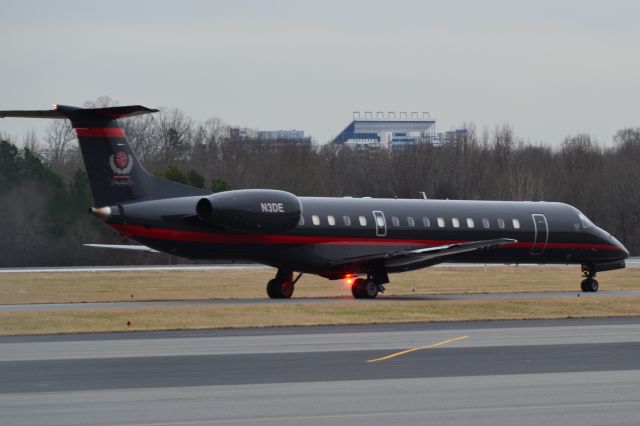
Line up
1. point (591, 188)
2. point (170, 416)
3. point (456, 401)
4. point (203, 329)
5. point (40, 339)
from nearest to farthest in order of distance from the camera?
point (170, 416), point (456, 401), point (40, 339), point (203, 329), point (591, 188)

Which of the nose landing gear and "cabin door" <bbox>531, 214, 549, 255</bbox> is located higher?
"cabin door" <bbox>531, 214, 549, 255</bbox>

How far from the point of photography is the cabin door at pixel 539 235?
129ft

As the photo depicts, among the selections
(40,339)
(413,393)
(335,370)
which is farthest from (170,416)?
(40,339)

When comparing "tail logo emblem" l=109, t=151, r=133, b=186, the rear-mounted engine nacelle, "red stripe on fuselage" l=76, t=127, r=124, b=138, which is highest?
"red stripe on fuselage" l=76, t=127, r=124, b=138

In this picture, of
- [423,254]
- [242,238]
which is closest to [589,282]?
[423,254]

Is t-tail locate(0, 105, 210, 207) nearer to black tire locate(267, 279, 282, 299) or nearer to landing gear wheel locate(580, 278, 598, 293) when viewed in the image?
black tire locate(267, 279, 282, 299)

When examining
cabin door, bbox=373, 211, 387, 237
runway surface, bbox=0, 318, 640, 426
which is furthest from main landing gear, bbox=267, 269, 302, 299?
runway surface, bbox=0, 318, 640, 426

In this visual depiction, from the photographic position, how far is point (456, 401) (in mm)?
14781

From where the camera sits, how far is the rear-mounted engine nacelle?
3306 cm

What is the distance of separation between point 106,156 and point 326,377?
17.0 metres

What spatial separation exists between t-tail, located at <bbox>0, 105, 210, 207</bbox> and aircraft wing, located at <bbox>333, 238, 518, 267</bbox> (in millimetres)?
6733

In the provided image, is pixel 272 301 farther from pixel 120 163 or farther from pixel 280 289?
pixel 120 163

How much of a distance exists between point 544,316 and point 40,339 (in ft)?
40.0

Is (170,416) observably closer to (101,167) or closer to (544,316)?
(544,316)
